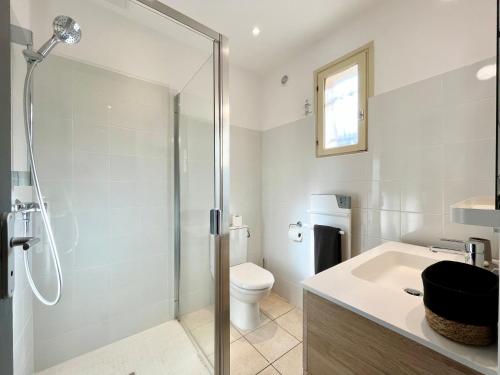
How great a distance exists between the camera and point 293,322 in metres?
1.83

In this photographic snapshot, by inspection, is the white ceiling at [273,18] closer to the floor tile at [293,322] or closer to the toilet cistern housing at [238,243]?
the toilet cistern housing at [238,243]

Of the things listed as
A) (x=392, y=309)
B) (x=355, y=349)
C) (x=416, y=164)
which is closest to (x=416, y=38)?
(x=416, y=164)

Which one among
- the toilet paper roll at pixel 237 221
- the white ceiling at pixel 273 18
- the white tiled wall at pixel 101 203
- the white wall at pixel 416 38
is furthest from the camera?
the toilet paper roll at pixel 237 221

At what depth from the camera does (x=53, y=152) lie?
4.34ft

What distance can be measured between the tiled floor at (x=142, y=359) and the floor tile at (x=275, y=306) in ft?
2.46

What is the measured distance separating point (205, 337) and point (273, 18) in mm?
2328

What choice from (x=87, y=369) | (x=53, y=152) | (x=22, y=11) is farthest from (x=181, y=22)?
(x=87, y=369)

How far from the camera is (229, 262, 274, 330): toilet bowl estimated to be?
1.64 m

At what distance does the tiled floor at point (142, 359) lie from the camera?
52.7 inches

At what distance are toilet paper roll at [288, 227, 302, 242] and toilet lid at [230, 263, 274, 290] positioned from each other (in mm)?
410

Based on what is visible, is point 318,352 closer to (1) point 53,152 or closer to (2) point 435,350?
(2) point 435,350

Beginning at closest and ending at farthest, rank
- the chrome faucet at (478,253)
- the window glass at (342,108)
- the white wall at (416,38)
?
the chrome faucet at (478,253)
the white wall at (416,38)
the window glass at (342,108)

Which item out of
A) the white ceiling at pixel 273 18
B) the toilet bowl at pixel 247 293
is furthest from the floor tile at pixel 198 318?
the white ceiling at pixel 273 18

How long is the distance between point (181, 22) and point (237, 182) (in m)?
1.45
